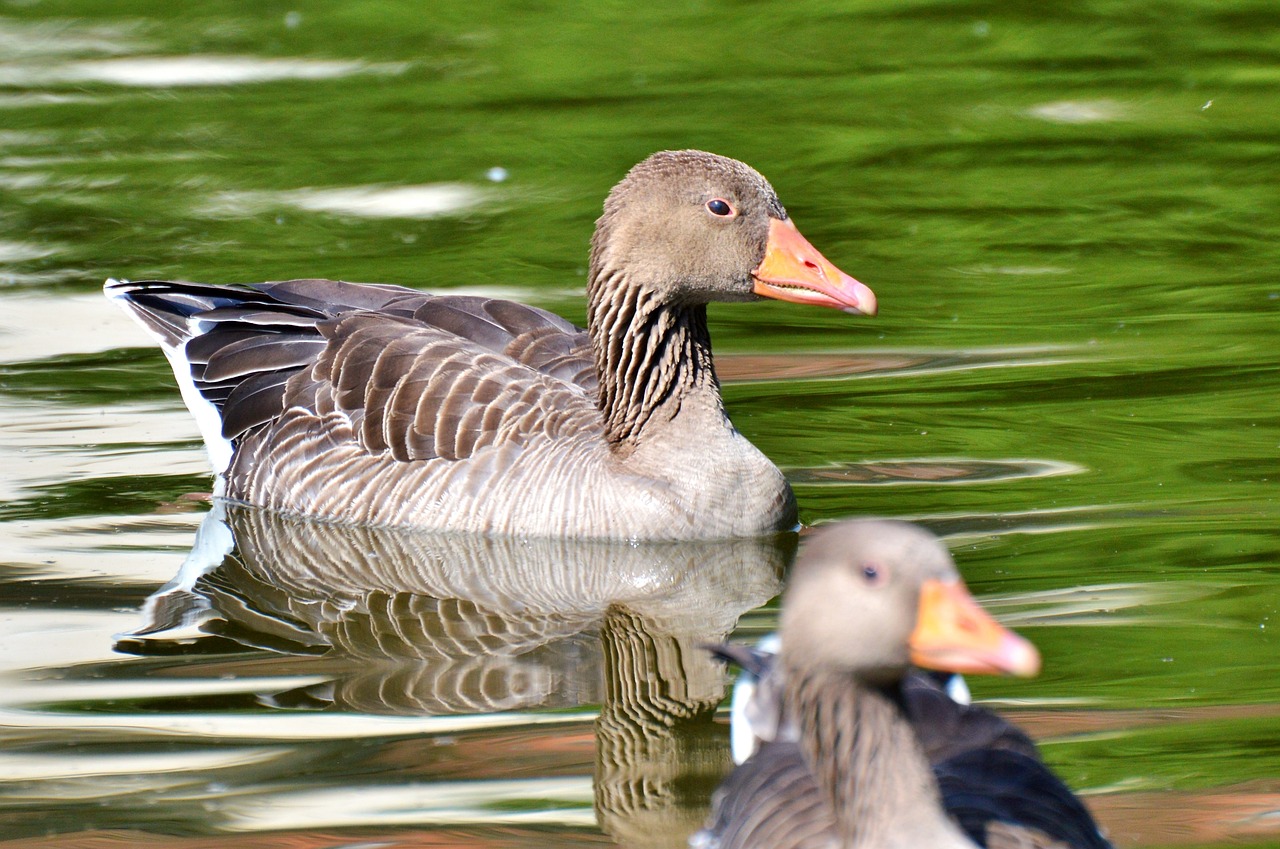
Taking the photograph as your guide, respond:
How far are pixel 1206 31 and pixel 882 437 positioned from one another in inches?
407

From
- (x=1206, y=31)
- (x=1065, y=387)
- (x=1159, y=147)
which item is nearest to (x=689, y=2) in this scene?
(x=1206, y=31)

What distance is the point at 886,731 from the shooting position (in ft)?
16.7

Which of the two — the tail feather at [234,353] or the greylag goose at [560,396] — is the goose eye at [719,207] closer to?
the greylag goose at [560,396]

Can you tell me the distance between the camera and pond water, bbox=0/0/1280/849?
6625mm

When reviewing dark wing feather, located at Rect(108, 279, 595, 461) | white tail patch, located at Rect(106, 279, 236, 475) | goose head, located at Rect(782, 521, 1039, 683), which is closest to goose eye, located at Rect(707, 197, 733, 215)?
dark wing feather, located at Rect(108, 279, 595, 461)

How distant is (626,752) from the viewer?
666 centimetres

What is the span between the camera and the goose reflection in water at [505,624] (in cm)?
674

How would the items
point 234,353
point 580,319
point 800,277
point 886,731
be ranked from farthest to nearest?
point 580,319
point 234,353
point 800,277
point 886,731

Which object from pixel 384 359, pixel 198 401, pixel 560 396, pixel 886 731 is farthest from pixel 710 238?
pixel 886 731

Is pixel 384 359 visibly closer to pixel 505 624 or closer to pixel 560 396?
pixel 560 396

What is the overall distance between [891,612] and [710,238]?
4.36 m

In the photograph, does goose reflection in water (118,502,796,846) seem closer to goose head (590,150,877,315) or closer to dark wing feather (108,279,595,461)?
dark wing feather (108,279,595,461)

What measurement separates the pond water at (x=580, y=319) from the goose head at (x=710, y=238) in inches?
44.6

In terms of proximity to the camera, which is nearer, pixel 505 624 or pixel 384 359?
pixel 505 624
